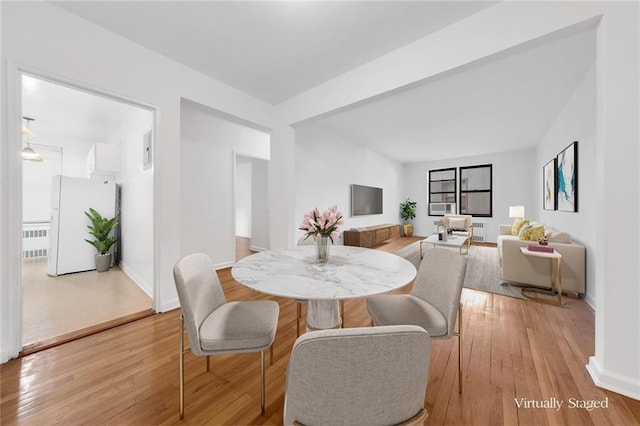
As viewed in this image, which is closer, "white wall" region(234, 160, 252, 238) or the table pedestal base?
the table pedestal base

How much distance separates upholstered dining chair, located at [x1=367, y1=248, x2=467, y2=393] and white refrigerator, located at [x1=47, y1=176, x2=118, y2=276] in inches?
181

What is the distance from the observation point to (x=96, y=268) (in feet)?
12.4

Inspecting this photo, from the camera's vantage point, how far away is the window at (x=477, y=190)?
7.15 meters

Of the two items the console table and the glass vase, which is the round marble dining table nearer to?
the glass vase

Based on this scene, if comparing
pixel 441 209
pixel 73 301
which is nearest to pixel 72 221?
pixel 73 301

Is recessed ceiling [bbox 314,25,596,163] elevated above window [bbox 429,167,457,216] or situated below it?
above

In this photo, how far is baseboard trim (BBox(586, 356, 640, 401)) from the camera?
4.44 ft

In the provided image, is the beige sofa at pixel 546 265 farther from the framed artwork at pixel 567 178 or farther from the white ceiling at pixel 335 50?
the white ceiling at pixel 335 50

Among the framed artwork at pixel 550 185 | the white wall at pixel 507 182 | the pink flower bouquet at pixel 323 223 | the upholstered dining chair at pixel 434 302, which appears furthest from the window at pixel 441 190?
the pink flower bouquet at pixel 323 223

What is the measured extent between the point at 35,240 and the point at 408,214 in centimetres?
925

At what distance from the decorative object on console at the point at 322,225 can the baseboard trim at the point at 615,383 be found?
6.00 ft

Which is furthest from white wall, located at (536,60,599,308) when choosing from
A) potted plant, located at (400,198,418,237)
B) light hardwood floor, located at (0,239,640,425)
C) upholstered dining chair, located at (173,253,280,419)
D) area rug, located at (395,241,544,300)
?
potted plant, located at (400,198,418,237)

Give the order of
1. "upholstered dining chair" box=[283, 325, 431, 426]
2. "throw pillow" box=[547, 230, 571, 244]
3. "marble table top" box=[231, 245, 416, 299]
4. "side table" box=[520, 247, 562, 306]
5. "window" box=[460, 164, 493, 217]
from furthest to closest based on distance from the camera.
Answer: "window" box=[460, 164, 493, 217], "throw pillow" box=[547, 230, 571, 244], "side table" box=[520, 247, 562, 306], "marble table top" box=[231, 245, 416, 299], "upholstered dining chair" box=[283, 325, 431, 426]

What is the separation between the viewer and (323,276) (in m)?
1.28
